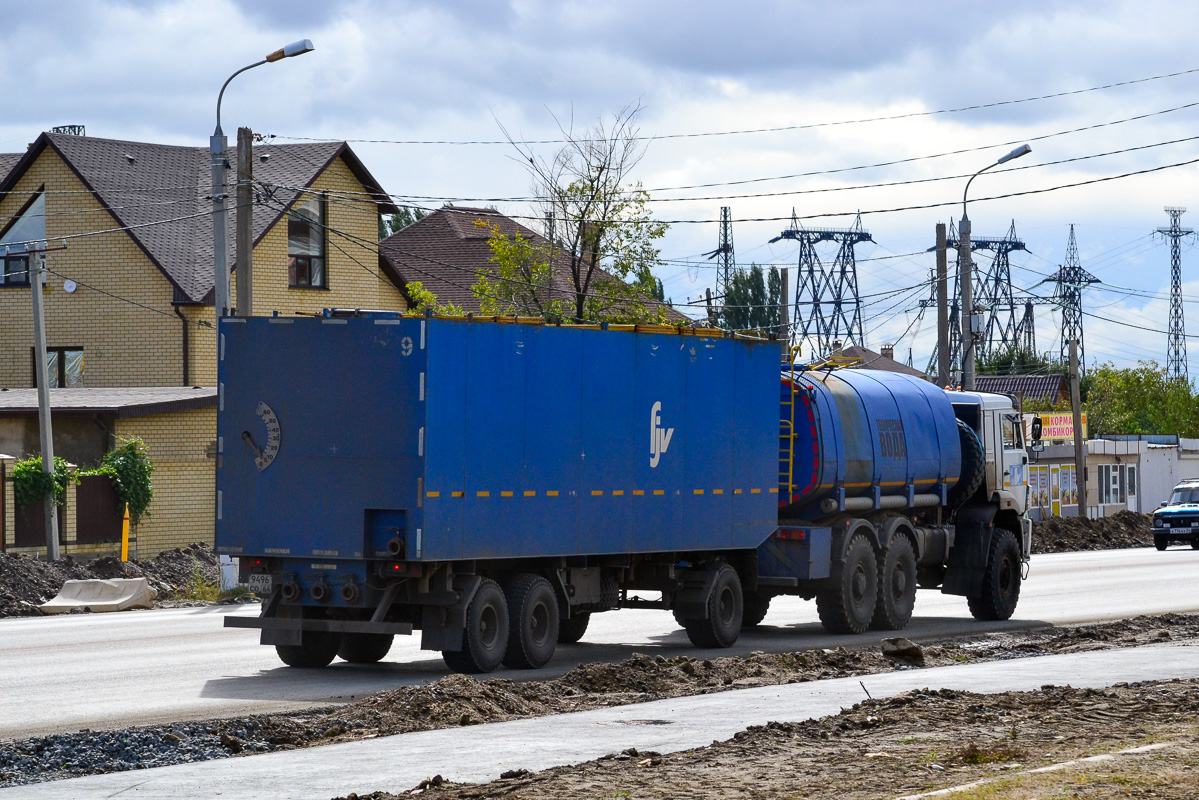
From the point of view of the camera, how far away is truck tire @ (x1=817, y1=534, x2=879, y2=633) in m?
19.9

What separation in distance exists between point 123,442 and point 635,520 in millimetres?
18208

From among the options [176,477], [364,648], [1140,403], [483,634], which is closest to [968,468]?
[483,634]

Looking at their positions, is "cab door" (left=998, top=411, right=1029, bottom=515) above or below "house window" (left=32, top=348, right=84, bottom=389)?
below

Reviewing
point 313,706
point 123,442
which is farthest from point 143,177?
point 313,706

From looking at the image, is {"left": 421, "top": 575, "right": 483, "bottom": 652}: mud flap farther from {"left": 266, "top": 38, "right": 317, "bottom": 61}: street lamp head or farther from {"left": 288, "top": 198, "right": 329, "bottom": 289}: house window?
{"left": 288, "top": 198, "right": 329, "bottom": 289}: house window

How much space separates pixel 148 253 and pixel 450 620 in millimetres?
26713

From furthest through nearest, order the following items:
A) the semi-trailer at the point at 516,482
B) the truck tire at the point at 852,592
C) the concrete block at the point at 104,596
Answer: the concrete block at the point at 104,596 < the truck tire at the point at 852,592 < the semi-trailer at the point at 516,482

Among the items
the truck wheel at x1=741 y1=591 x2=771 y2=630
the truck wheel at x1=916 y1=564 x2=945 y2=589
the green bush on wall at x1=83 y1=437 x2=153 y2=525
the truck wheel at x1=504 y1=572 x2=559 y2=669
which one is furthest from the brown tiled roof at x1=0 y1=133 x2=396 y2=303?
the truck wheel at x1=504 y1=572 x2=559 y2=669

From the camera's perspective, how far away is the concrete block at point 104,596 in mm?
24075

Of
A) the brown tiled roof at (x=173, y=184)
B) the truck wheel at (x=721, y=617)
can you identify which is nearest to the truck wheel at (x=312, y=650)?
the truck wheel at (x=721, y=617)

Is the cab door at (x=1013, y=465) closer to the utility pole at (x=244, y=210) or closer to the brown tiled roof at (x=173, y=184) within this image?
the utility pole at (x=244, y=210)

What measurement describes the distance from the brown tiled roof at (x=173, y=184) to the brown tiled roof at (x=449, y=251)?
8166 mm

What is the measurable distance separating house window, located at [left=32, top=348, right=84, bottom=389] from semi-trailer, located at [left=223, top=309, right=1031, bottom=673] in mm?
25314

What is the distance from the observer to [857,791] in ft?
28.1
